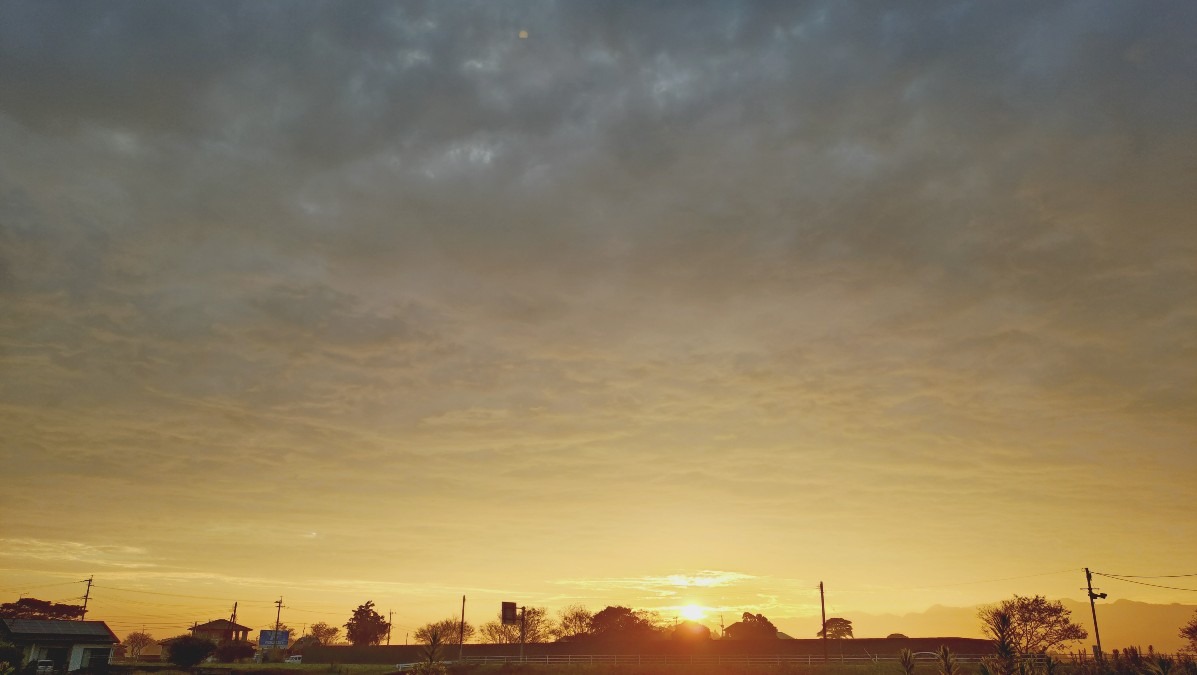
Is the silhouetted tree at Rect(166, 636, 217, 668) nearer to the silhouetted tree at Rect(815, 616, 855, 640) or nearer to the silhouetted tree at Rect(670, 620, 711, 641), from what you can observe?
the silhouetted tree at Rect(670, 620, 711, 641)

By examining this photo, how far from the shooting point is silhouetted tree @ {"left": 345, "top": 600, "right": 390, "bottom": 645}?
148 meters

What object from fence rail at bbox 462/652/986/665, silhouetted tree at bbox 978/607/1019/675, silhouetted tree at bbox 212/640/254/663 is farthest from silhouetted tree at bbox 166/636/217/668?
silhouetted tree at bbox 978/607/1019/675

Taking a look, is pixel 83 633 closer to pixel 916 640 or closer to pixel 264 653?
pixel 264 653

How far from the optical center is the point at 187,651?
78000 mm

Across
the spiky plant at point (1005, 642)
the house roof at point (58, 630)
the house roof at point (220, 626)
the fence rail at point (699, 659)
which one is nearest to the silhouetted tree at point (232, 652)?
the house roof at point (58, 630)

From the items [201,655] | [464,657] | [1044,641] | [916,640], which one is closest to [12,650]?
[201,655]

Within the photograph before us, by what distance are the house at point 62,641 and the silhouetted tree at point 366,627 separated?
221 ft

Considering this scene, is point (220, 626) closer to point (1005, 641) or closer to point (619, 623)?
point (619, 623)

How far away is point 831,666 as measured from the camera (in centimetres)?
6956

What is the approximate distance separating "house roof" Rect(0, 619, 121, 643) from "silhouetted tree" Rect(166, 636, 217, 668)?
1251 centimetres

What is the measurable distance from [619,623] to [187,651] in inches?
2816

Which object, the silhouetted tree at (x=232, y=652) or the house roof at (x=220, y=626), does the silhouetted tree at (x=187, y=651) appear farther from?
the house roof at (x=220, y=626)

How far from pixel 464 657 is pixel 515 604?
1537 cm

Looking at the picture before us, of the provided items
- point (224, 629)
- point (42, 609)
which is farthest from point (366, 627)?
point (42, 609)
